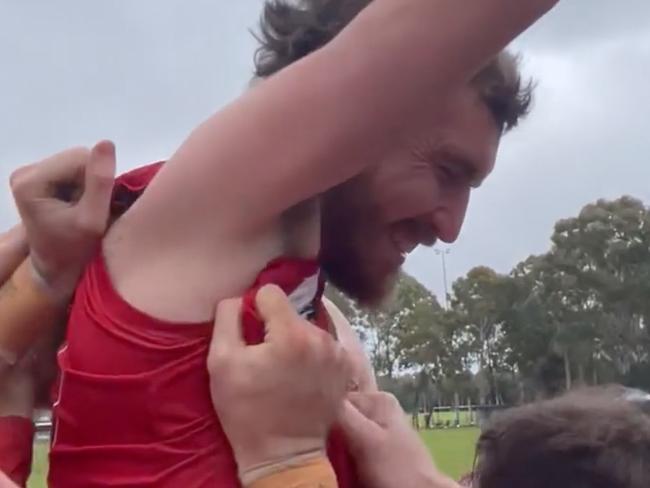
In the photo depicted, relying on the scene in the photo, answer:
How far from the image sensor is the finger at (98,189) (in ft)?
3.98

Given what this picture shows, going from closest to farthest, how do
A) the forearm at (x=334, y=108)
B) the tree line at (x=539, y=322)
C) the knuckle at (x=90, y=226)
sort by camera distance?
the forearm at (x=334, y=108), the knuckle at (x=90, y=226), the tree line at (x=539, y=322)

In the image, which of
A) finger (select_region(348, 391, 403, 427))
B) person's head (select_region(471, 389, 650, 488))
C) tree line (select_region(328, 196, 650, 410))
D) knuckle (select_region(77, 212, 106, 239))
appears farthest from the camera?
tree line (select_region(328, 196, 650, 410))

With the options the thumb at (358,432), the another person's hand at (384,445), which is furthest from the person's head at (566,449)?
the thumb at (358,432)

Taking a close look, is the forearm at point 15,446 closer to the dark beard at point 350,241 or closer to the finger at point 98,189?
the finger at point 98,189

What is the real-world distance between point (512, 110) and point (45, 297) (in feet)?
1.70

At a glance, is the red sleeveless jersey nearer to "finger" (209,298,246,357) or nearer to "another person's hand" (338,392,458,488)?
"finger" (209,298,246,357)

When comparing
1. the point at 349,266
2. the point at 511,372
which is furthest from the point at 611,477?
the point at 511,372

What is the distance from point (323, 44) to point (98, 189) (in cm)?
29

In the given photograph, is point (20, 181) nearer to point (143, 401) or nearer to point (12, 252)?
point (12, 252)

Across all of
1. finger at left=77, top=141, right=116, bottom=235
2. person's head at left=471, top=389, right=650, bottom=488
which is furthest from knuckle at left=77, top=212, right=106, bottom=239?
person's head at left=471, top=389, right=650, bottom=488

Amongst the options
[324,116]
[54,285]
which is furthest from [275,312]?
[54,285]

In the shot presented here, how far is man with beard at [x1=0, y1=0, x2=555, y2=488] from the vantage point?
1.03 m

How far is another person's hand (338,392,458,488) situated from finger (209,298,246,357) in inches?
6.9

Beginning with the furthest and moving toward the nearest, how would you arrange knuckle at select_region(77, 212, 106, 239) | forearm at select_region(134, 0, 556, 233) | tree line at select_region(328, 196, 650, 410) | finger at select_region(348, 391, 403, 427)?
tree line at select_region(328, 196, 650, 410), finger at select_region(348, 391, 403, 427), knuckle at select_region(77, 212, 106, 239), forearm at select_region(134, 0, 556, 233)
